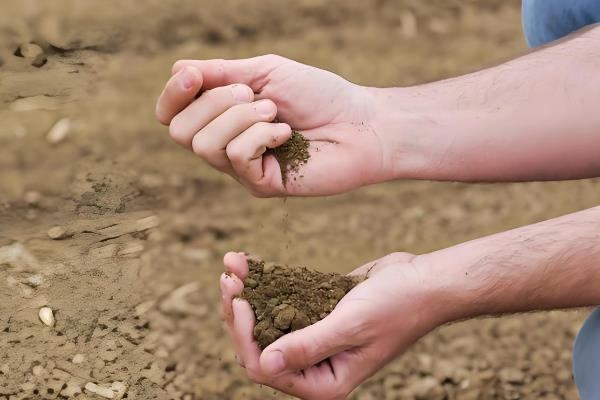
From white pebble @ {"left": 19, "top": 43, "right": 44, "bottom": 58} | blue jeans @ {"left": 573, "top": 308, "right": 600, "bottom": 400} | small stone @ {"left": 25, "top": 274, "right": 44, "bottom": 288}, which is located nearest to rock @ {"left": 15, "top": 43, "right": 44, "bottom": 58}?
white pebble @ {"left": 19, "top": 43, "right": 44, "bottom": 58}

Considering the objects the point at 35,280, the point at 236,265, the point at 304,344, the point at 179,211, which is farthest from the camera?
the point at 179,211

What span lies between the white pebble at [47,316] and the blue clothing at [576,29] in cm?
108

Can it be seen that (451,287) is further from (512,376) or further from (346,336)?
(512,376)

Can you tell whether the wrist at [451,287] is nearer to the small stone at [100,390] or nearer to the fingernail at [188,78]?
the fingernail at [188,78]

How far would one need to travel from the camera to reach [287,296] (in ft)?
4.41

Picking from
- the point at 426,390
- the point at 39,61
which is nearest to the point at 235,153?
the point at 426,390

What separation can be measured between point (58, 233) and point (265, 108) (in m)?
0.82

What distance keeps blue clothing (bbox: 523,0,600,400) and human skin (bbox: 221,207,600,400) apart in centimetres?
9

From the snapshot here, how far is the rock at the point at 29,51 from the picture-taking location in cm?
222

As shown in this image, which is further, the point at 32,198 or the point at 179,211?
the point at 179,211

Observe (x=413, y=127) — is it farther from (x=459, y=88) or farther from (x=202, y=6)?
Result: (x=202, y=6)

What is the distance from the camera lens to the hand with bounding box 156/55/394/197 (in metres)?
1.33

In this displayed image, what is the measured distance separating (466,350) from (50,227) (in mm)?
1095

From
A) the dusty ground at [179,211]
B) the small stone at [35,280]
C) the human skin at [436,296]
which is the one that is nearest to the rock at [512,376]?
the dusty ground at [179,211]
